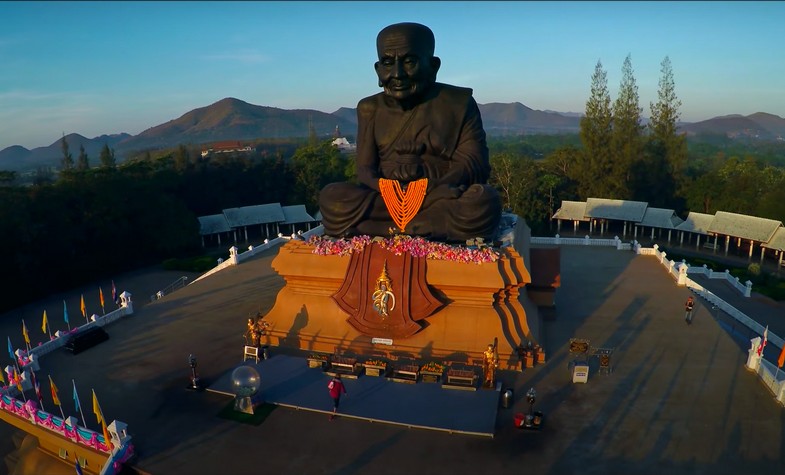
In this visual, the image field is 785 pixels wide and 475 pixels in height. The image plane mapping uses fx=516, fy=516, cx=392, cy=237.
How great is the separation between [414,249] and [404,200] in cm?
173

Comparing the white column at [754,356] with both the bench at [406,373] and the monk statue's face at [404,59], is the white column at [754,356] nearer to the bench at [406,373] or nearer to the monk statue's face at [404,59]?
the bench at [406,373]

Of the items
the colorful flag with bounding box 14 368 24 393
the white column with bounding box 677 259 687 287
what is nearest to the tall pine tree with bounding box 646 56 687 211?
the white column with bounding box 677 259 687 287

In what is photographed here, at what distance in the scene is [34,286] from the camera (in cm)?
2188

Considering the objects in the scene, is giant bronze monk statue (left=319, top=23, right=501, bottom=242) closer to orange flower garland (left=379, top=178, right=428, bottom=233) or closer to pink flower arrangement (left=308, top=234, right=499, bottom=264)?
orange flower garland (left=379, top=178, right=428, bottom=233)

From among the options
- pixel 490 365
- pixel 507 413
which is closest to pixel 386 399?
pixel 490 365

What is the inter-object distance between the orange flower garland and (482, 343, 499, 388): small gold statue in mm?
4146

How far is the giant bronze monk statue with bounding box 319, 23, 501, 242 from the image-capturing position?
12.7 metres

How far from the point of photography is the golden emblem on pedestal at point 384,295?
38.4ft

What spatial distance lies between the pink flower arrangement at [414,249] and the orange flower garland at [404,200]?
877 millimetres

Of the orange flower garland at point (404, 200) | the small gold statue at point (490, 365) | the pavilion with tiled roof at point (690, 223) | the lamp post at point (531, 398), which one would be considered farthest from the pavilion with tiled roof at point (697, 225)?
the lamp post at point (531, 398)

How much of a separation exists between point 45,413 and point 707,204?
35.5 meters

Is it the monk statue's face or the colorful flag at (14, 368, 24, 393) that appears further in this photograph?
the monk statue's face

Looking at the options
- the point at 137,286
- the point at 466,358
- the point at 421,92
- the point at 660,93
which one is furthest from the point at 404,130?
the point at 660,93

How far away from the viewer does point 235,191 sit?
124 feet
